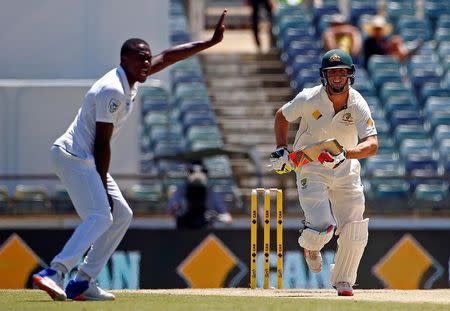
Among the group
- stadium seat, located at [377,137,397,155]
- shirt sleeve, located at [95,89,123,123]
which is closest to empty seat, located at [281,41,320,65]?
stadium seat, located at [377,137,397,155]

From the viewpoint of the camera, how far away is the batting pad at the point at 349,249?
11.0 meters

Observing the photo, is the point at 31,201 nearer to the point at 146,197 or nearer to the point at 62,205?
the point at 62,205

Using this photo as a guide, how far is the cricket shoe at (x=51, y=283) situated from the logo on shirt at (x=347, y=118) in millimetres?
2472

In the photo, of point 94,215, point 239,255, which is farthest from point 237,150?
point 94,215

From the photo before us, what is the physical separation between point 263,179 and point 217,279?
4.88 feet

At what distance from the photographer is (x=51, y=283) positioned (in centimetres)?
956

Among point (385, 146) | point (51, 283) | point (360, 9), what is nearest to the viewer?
point (51, 283)

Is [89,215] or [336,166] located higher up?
[336,166]

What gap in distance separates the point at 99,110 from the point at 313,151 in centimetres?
184

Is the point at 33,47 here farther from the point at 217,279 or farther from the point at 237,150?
the point at 217,279

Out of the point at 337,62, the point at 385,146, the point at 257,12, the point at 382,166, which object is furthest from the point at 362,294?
the point at 257,12

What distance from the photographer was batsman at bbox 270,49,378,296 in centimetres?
1082

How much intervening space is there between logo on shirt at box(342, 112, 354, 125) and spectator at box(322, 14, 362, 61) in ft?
31.3

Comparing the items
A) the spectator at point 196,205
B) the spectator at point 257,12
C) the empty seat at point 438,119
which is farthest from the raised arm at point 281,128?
the spectator at point 257,12
